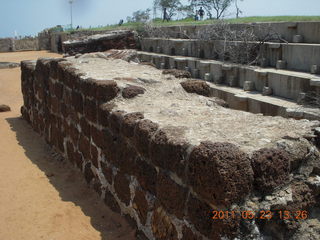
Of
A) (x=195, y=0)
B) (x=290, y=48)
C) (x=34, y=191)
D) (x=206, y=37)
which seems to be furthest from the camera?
(x=195, y=0)

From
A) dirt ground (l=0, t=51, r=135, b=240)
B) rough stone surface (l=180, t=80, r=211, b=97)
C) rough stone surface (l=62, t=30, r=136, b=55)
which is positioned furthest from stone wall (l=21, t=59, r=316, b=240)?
rough stone surface (l=62, t=30, r=136, b=55)

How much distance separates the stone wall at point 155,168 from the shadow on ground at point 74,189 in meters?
0.10

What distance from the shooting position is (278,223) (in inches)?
79.0

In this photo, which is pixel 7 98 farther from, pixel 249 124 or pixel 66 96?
pixel 249 124

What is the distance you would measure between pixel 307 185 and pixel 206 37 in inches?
285

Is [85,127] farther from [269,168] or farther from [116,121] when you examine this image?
[269,168]

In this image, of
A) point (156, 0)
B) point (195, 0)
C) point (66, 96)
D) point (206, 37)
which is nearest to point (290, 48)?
point (206, 37)

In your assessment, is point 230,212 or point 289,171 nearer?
point 230,212

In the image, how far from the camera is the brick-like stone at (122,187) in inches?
123

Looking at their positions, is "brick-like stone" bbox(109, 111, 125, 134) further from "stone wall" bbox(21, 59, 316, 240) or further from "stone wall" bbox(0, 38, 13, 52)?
"stone wall" bbox(0, 38, 13, 52)

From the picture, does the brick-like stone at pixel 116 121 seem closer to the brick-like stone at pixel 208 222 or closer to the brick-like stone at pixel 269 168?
the brick-like stone at pixel 208 222

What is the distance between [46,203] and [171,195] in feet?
6.35

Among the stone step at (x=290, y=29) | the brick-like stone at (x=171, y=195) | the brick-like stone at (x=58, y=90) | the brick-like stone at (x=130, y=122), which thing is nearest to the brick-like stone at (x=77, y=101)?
the brick-like stone at (x=58, y=90)

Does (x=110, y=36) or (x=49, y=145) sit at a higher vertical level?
(x=110, y=36)
